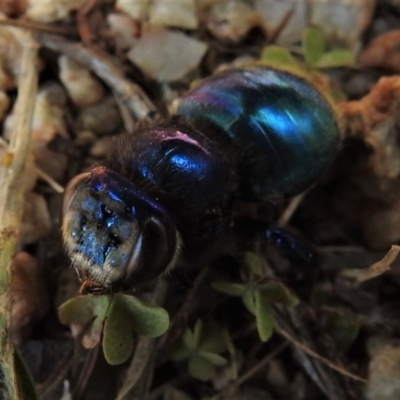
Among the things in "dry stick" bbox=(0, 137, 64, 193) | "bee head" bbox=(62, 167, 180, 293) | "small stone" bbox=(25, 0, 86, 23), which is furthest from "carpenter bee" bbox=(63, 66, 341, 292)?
"small stone" bbox=(25, 0, 86, 23)

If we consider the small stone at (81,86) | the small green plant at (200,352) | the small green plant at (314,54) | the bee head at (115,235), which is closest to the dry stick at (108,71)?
the small stone at (81,86)

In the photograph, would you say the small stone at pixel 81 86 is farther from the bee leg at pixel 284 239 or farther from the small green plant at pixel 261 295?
the small green plant at pixel 261 295

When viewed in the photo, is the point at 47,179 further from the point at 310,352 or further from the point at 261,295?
the point at 310,352

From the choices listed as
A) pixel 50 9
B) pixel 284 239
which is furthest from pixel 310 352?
pixel 50 9

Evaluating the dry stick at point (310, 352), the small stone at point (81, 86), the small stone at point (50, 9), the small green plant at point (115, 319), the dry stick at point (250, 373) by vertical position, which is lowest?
the dry stick at point (250, 373)

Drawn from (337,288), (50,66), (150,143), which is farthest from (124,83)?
(337,288)
